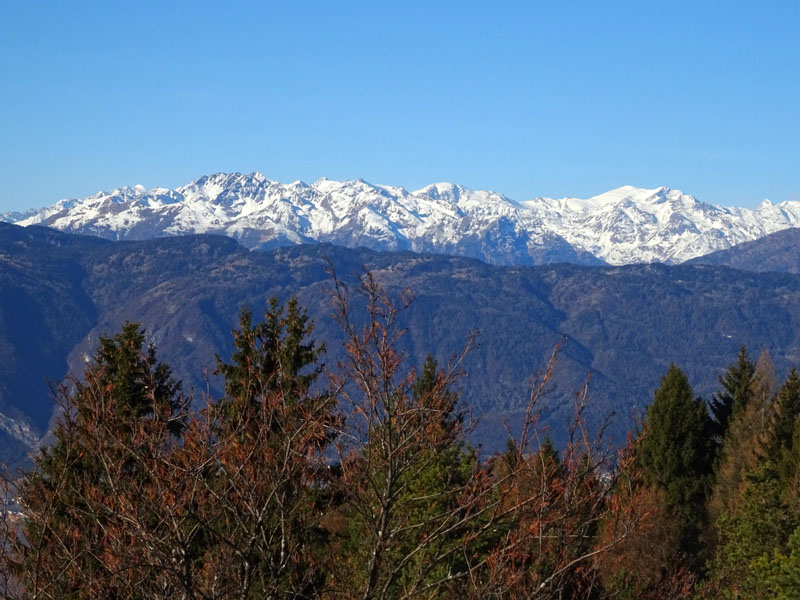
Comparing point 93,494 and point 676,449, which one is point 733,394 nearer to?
point 676,449

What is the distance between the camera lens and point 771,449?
4372 cm

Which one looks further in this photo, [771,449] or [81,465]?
[771,449]

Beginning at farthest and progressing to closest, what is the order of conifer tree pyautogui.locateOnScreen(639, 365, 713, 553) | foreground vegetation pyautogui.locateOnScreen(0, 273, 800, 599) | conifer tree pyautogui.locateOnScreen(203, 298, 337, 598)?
1. conifer tree pyautogui.locateOnScreen(639, 365, 713, 553)
2. conifer tree pyautogui.locateOnScreen(203, 298, 337, 598)
3. foreground vegetation pyautogui.locateOnScreen(0, 273, 800, 599)

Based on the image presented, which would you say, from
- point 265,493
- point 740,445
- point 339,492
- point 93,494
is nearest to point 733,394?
point 740,445

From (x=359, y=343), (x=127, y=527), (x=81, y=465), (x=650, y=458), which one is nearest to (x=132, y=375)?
(x=81, y=465)

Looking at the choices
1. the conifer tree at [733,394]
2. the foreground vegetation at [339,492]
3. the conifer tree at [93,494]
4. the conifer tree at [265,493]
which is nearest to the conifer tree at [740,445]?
the conifer tree at [733,394]

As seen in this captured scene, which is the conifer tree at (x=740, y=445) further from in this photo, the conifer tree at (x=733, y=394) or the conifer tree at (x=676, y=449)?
the conifer tree at (x=676, y=449)

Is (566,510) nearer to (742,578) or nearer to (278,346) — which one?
(278,346)

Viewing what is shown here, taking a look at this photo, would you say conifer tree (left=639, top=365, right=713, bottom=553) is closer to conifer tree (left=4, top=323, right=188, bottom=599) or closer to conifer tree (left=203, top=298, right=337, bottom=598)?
conifer tree (left=4, top=323, right=188, bottom=599)

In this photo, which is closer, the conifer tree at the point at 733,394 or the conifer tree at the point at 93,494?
the conifer tree at the point at 93,494

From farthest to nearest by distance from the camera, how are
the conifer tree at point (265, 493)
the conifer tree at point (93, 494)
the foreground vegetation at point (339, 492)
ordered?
the conifer tree at point (93, 494), the conifer tree at point (265, 493), the foreground vegetation at point (339, 492)

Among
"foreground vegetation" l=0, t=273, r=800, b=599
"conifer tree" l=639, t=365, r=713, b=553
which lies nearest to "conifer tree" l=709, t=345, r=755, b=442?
"conifer tree" l=639, t=365, r=713, b=553

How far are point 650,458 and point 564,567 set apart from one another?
46.7 meters

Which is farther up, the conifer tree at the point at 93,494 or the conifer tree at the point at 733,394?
the conifer tree at the point at 93,494
